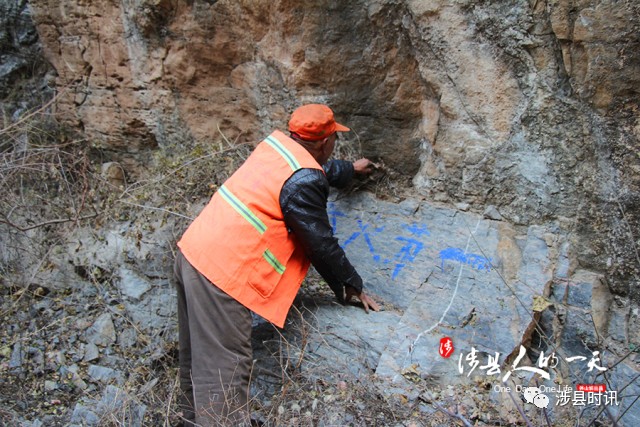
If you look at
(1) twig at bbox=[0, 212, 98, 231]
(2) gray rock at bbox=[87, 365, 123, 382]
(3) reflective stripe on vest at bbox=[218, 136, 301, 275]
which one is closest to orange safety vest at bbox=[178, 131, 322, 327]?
(3) reflective stripe on vest at bbox=[218, 136, 301, 275]

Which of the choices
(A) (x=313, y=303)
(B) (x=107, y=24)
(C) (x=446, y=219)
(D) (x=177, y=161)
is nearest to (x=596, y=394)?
(C) (x=446, y=219)

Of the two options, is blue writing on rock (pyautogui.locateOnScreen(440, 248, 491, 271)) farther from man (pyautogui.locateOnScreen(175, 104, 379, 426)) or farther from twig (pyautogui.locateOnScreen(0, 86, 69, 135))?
twig (pyautogui.locateOnScreen(0, 86, 69, 135))

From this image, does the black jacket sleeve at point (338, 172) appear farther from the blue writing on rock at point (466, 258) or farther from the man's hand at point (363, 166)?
the blue writing on rock at point (466, 258)

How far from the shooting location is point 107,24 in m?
Answer: 3.72

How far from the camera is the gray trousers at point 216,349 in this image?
2.25 meters

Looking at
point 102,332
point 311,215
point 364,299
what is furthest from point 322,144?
point 102,332

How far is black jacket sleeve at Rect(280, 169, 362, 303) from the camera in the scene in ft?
7.54

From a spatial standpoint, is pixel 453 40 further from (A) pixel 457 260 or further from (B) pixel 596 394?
(B) pixel 596 394

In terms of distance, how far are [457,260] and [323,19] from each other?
1417mm

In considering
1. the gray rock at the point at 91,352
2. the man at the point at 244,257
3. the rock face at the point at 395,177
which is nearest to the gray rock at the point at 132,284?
the rock face at the point at 395,177

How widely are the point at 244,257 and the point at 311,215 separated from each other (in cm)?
32

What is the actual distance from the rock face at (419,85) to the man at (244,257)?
30.2 inches

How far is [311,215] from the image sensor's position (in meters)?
2.32

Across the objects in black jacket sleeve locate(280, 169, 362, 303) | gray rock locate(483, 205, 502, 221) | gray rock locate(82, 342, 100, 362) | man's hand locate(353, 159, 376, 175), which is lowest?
gray rock locate(82, 342, 100, 362)
